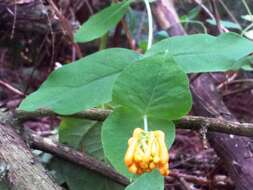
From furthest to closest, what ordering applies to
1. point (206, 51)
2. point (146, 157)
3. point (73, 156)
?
1. point (73, 156)
2. point (206, 51)
3. point (146, 157)

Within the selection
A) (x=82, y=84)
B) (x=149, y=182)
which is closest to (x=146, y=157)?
(x=149, y=182)

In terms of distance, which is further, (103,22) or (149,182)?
(103,22)

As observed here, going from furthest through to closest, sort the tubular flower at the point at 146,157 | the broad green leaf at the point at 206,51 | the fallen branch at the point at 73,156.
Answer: the fallen branch at the point at 73,156, the broad green leaf at the point at 206,51, the tubular flower at the point at 146,157

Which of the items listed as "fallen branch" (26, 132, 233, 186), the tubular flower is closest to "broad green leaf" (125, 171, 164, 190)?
the tubular flower

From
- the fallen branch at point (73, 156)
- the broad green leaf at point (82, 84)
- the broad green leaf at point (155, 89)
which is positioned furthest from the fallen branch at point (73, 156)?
the broad green leaf at point (155, 89)

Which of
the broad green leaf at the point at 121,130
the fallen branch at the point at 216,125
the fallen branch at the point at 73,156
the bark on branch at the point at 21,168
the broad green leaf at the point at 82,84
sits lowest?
the fallen branch at the point at 73,156

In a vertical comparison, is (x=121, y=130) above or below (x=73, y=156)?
above

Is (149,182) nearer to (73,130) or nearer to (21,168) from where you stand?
(21,168)

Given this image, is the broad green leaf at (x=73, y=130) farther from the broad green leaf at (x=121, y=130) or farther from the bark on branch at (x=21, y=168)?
the broad green leaf at (x=121, y=130)
